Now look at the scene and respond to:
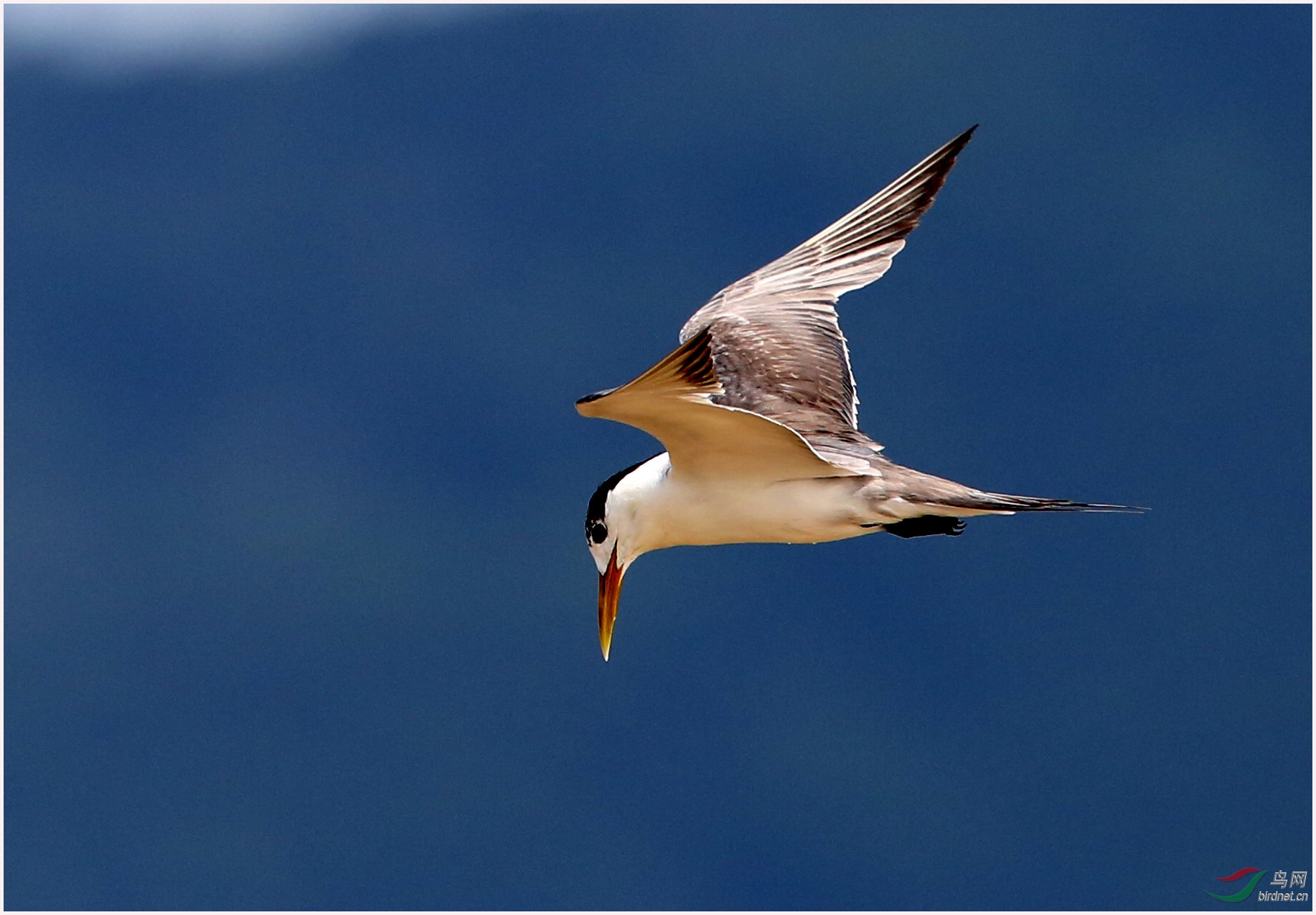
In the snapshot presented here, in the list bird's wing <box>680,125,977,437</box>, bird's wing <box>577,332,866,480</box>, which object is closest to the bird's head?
bird's wing <box>577,332,866,480</box>

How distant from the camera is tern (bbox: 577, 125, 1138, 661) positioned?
7.52 m

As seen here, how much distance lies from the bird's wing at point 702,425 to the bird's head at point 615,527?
14.4 inches

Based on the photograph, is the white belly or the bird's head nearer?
the white belly

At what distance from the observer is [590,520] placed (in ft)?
29.8

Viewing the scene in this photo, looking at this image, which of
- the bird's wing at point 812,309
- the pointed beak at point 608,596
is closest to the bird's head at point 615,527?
the pointed beak at point 608,596

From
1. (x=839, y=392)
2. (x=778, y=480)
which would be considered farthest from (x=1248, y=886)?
(x=778, y=480)

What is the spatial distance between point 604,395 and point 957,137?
4.29 meters

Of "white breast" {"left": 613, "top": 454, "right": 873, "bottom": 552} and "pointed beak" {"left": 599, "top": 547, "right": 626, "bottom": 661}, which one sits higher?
"white breast" {"left": 613, "top": 454, "right": 873, "bottom": 552}

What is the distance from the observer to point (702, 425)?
304 inches

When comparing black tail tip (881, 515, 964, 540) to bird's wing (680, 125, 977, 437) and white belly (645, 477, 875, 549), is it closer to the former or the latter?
white belly (645, 477, 875, 549)

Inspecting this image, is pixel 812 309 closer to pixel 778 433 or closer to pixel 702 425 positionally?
pixel 778 433

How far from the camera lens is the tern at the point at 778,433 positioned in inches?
296

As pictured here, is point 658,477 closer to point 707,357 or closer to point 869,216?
point 707,357

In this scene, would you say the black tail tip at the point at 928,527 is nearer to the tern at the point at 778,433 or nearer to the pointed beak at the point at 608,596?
the tern at the point at 778,433
